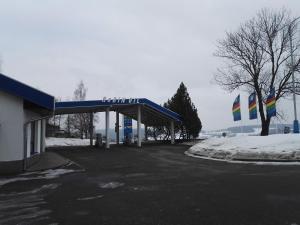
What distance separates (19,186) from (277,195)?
8.37 metres

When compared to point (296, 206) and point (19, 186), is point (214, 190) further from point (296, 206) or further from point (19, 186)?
point (19, 186)

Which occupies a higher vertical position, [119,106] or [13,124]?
[119,106]

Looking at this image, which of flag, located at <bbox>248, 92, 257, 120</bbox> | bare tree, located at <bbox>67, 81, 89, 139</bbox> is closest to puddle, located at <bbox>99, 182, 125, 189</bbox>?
flag, located at <bbox>248, 92, 257, 120</bbox>

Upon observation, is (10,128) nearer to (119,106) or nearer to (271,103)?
(119,106)

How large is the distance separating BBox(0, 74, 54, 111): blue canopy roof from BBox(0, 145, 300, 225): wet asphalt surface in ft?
14.3

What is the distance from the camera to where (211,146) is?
77.7 feet

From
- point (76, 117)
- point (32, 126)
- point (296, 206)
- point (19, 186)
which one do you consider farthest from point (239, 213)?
point (76, 117)

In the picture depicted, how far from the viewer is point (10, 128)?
1562 cm

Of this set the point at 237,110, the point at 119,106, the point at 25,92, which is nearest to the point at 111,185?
the point at 25,92

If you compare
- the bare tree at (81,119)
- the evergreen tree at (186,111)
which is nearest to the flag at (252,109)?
the evergreen tree at (186,111)

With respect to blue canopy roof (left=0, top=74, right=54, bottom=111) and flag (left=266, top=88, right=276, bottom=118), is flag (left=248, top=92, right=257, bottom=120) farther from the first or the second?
blue canopy roof (left=0, top=74, right=54, bottom=111)

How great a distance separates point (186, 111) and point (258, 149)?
20896mm

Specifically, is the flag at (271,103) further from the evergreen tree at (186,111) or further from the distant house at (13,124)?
the distant house at (13,124)

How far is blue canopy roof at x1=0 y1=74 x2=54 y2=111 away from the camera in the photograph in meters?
15.1
